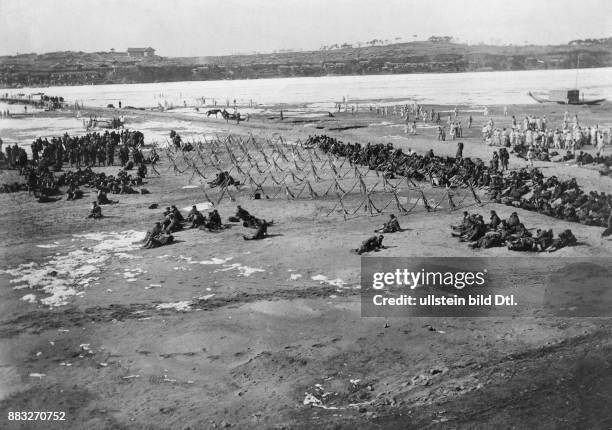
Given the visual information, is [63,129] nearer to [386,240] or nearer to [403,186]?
[403,186]

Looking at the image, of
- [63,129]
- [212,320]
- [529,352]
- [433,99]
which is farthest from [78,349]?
[433,99]

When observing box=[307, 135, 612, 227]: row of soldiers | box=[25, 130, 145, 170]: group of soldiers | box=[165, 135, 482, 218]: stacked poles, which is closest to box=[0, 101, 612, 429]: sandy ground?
box=[307, 135, 612, 227]: row of soldiers

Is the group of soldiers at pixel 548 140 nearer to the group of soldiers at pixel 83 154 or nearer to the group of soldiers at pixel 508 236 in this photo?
the group of soldiers at pixel 508 236

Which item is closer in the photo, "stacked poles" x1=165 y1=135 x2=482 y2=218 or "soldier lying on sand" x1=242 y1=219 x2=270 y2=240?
"soldier lying on sand" x1=242 y1=219 x2=270 y2=240

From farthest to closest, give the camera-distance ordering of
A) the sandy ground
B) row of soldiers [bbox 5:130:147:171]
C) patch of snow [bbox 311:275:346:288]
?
row of soldiers [bbox 5:130:147:171] < patch of snow [bbox 311:275:346:288] < the sandy ground

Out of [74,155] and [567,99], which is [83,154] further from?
[567,99]

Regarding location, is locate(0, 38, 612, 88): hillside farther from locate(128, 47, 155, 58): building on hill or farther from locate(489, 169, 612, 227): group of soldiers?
locate(489, 169, 612, 227): group of soldiers
